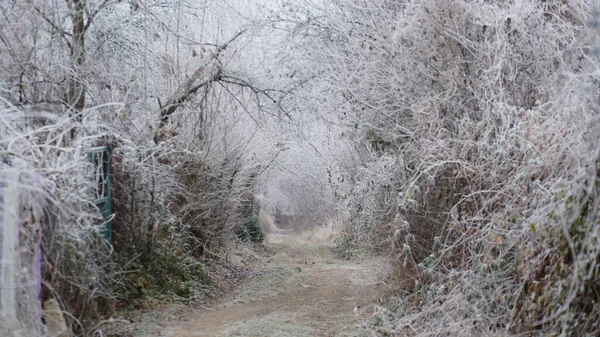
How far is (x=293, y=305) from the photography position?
→ 9.61 metres

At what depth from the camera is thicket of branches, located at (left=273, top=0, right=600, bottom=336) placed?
4.68 meters

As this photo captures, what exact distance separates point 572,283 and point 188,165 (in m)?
8.33

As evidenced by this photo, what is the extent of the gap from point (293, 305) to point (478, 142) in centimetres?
456

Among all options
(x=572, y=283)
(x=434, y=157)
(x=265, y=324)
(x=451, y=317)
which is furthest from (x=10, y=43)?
(x=572, y=283)

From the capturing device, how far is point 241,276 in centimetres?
1304

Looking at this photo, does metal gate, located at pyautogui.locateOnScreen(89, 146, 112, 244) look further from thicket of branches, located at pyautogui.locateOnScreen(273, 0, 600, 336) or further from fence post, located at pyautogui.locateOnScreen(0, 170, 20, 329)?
thicket of branches, located at pyautogui.locateOnScreen(273, 0, 600, 336)

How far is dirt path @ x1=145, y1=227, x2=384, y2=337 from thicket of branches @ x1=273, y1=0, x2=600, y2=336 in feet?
2.68

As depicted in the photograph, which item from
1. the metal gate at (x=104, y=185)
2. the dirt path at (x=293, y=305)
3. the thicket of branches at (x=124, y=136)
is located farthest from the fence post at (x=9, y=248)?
the dirt path at (x=293, y=305)

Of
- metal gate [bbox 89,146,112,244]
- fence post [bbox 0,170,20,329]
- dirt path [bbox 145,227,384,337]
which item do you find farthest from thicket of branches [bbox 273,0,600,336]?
fence post [bbox 0,170,20,329]

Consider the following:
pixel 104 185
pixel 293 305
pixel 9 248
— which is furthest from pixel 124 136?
pixel 9 248

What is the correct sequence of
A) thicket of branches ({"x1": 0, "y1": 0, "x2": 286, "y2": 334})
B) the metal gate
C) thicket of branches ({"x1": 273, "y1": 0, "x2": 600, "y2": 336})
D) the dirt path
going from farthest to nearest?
the dirt path
the metal gate
thicket of branches ({"x1": 0, "y1": 0, "x2": 286, "y2": 334})
thicket of branches ({"x1": 273, "y1": 0, "x2": 600, "y2": 336})

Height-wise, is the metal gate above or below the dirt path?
above

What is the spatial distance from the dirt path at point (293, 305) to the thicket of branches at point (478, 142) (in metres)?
0.82

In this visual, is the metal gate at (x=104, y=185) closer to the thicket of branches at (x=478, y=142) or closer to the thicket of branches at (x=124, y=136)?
the thicket of branches at (x=124, y=136)
